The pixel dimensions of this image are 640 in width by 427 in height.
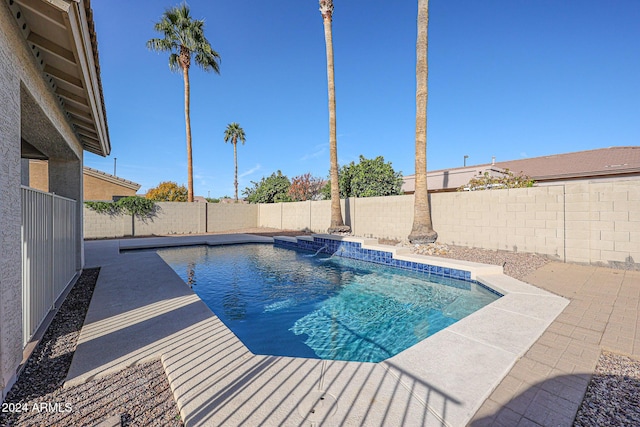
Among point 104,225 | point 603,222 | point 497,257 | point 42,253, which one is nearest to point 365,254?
point 497,257

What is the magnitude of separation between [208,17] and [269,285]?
58.1 feet

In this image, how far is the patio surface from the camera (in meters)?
1.92

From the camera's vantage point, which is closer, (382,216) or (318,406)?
(318,406)

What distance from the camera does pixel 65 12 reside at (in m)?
2.15

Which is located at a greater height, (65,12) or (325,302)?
(65,12)

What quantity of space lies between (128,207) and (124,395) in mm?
15711

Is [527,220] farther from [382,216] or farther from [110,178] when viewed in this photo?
[110,178]

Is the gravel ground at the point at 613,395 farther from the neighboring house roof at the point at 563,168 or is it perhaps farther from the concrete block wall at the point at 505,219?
the neighboring house roof at the point at 563,168

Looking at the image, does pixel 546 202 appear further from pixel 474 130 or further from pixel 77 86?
pixel 474 130

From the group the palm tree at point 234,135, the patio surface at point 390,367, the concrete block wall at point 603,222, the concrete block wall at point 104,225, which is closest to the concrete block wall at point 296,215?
the concrete block wall at point 104,225

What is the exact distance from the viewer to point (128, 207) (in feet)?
49.1

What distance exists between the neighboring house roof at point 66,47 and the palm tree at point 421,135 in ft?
26.6

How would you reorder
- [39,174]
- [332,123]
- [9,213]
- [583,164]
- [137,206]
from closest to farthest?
[9,213] → [332,123] → [137,206] → [583,164] → [39,174]

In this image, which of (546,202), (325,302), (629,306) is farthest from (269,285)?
(546,202)
